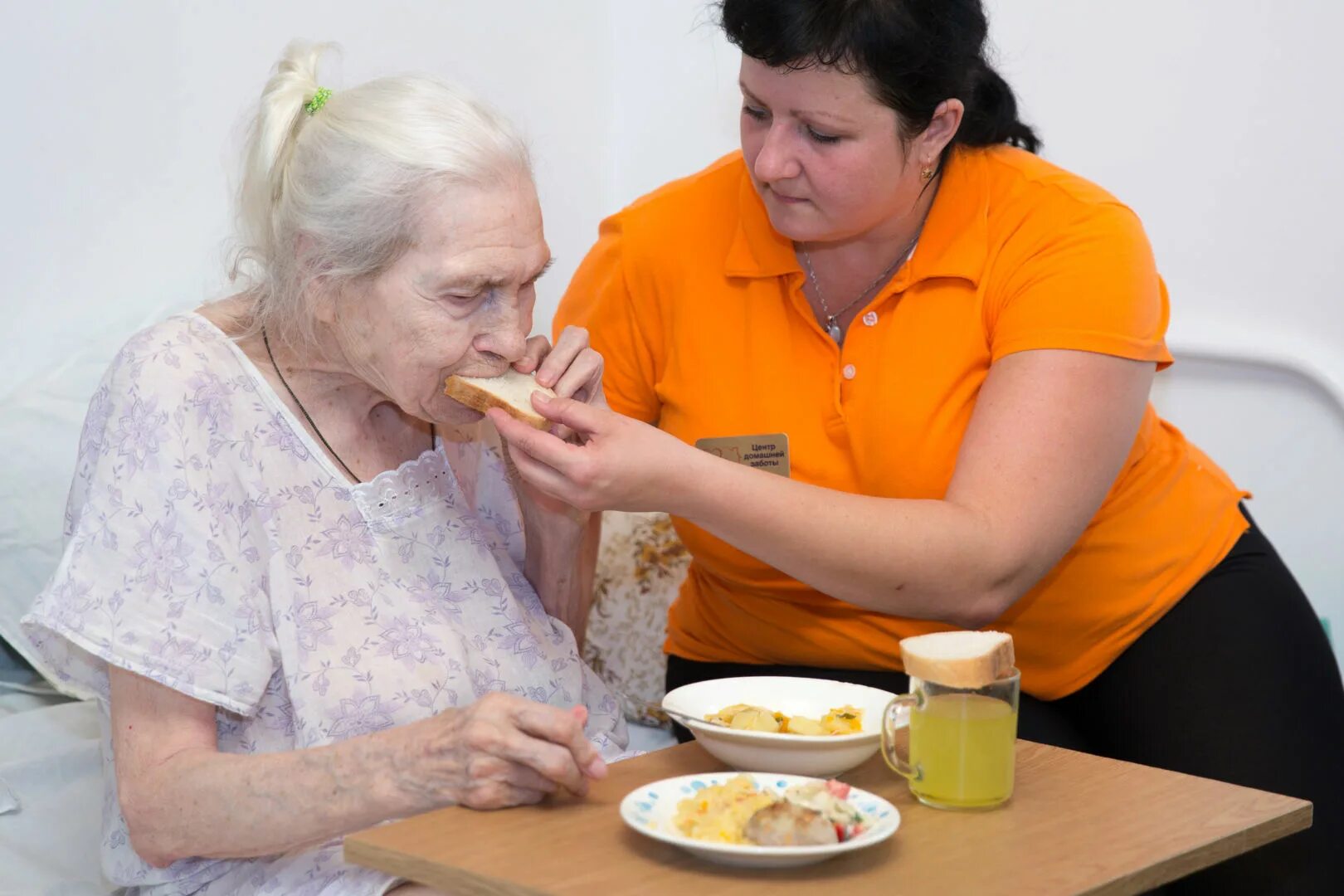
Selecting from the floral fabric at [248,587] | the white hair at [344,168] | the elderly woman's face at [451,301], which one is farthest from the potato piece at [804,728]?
the white hair at [344,168]

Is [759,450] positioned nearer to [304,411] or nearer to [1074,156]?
[304,411]

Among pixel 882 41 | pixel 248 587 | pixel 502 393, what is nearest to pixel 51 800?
pixel 248 587

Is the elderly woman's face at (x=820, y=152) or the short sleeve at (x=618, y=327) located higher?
the elderly woman's face at (x=820, y=152)

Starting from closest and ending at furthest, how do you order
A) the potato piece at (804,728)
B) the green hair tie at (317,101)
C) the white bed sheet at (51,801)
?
the potato piece at (804,728) → the green hair tie at (317,101) → the white bed sheet at (51,801)

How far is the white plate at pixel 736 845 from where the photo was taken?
3.63 feet

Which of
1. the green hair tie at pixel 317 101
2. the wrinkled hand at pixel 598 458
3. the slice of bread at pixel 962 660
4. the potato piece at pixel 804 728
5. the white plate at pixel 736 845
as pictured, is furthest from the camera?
the green hair tie at pixel 317 101

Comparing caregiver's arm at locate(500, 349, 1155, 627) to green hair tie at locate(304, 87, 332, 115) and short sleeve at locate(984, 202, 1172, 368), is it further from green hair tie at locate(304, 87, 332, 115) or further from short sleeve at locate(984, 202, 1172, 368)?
green hair tie at locate(304, 87, 332, 115)

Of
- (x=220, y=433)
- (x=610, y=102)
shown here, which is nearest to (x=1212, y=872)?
(x=220, y=433)

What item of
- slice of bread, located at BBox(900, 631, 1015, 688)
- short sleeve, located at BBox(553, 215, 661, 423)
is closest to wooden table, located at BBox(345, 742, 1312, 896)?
slice of bread, located at BBox(900, 631, 1015, 688)

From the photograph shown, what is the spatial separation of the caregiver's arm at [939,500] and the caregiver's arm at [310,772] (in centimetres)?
29

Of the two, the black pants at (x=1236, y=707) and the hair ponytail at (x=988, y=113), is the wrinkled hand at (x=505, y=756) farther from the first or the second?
the hair ponytail at (x=988, y=113)

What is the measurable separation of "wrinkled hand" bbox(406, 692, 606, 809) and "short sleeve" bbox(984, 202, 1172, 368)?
747 millimetres

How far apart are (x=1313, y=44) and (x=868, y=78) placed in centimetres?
124

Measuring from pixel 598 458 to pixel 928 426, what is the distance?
0.49 metres
